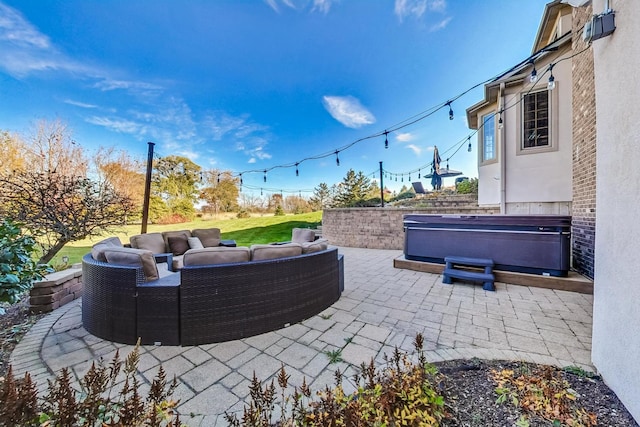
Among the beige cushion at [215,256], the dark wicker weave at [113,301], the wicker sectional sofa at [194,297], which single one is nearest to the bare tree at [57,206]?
the dark wicker weave at [113,301]

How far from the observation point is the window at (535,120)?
5.63m

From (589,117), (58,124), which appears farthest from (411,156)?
(58,124)

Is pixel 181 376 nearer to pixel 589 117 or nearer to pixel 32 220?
pixel 32 220

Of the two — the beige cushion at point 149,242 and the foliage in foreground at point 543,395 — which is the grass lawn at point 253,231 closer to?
the beige cushion at point 149,242

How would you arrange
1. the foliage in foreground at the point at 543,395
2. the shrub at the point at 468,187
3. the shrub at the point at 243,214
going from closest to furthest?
the foliage in foreground at the point at 543,395 < the shrub at the point at 468,187 < the shrub at the point at 243,214

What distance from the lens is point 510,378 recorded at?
67.4 inches

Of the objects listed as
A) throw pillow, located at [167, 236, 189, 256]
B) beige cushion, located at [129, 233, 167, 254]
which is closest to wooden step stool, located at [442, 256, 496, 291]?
throw pillow, located at [167, 236, 189, 256]

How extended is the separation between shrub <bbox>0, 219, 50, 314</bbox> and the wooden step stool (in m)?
5.42

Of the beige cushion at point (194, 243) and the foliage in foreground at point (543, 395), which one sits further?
the beige cushion at point (194, 243)

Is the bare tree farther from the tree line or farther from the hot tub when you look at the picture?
the hot tub

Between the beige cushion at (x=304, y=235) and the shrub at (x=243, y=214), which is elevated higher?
the shrub at (x=243, y=214)

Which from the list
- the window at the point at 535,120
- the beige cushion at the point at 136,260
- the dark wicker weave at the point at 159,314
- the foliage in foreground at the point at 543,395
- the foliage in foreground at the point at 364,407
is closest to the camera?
the foliage in foreground at the point at 364,407

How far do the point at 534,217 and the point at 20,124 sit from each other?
51.5 ft

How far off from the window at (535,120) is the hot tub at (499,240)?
2.95 metres
